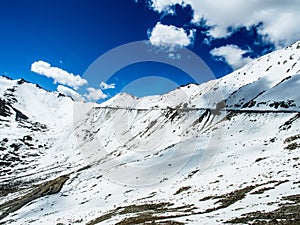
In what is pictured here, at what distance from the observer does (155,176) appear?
5650cm

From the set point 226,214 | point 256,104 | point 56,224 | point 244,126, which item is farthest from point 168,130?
point 226,214

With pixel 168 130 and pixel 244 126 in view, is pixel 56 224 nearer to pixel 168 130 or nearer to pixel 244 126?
pixel 244 126

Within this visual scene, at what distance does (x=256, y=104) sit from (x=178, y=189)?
47.9 meters

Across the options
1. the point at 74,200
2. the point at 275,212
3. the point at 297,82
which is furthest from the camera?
the point at 297,82

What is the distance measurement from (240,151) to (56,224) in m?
30.9

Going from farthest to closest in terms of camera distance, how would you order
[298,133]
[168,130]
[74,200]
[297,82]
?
[168,130] → [297,82] → [74,200] → [298,133]

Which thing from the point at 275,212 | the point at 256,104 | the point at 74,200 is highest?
the point at 256,104

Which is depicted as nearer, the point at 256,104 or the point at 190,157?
the point at 190,157

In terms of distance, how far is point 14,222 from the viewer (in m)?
53.7

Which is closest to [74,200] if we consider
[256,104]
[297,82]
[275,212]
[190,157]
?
[190,157]

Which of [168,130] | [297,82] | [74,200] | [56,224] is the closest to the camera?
[56,224]

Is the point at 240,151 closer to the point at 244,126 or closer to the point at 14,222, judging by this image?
the point at 244,126

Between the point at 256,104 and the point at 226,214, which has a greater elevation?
the point at 256,104

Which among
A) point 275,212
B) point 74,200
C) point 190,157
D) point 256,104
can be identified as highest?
point 256,104
